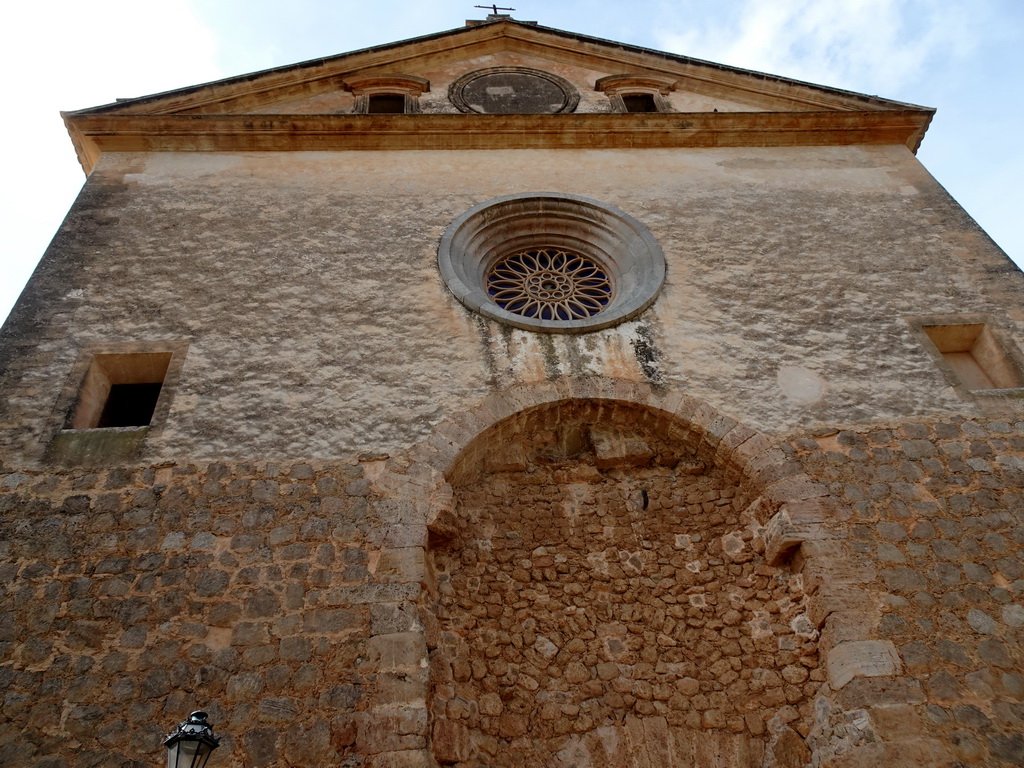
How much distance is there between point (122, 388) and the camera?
19.7ft

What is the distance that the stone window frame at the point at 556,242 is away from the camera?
6.50m

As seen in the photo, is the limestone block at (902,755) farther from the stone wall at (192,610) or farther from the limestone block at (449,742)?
the stone wall at (192,610)

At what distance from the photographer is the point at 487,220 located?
7.30 m

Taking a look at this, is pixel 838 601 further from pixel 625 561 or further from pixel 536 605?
pixel 536 605

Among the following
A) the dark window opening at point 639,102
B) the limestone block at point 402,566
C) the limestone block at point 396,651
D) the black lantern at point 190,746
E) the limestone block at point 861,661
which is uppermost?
the dark window opening at point 639,102

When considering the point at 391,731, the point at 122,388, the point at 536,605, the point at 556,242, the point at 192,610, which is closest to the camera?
the point at 391,731

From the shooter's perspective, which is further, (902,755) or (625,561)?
(625,561)

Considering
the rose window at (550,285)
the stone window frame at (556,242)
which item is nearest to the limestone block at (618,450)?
the stone window frame at (556,242)

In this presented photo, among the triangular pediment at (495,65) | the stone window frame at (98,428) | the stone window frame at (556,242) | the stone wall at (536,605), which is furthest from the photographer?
the triangular pediment at (495,65)

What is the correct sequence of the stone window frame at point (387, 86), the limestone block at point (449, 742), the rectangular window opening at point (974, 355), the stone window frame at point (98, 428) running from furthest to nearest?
the stone window frame at point (387, 86), the rectangular window opening at point (974, 355), the stone window frame at point (98, 428), the limestone block at point (449, 742)

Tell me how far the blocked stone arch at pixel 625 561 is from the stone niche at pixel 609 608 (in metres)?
0.01

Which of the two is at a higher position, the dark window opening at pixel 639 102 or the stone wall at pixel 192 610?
the dark window opening at pixel 639 102

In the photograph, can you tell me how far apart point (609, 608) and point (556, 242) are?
12.4 feet

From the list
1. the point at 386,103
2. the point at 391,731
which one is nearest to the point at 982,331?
the point at 391,731
